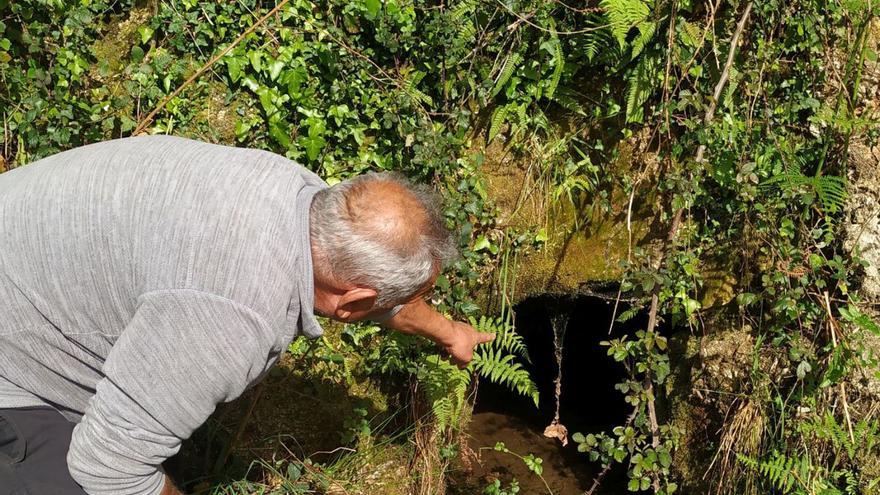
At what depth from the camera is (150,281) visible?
7.00ft

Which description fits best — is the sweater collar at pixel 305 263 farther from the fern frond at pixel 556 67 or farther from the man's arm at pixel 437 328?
the fern frond at pixel 556 67

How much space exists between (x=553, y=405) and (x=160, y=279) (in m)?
3.98

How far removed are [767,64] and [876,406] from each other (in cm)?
192

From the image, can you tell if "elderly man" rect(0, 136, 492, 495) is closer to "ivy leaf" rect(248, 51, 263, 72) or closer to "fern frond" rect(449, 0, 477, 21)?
"ivy leaf" rect(248, 51, 263, 72)

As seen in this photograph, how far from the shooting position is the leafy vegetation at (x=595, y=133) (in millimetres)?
3898

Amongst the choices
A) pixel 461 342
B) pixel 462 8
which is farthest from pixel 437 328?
pixel 462 8

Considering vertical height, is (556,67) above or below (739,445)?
above

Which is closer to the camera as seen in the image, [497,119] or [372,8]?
[372,8]

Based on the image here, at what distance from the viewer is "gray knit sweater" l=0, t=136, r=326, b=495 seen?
2.13m

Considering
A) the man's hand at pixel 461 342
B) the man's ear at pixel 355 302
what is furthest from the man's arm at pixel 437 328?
the man's ear at pixel 355 302

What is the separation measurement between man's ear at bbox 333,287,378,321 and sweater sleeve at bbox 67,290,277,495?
268mm

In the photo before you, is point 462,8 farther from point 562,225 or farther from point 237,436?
point 237,436

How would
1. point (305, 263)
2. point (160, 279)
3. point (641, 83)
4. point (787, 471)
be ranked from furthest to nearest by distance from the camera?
point (641, 83), point (787, 471), point (305, 263), point (160, 279)

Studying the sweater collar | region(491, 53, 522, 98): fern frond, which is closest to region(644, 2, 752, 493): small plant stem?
region(491, 53, 522, 98): fern frond
